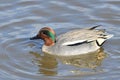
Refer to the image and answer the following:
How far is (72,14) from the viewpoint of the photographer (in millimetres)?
13391

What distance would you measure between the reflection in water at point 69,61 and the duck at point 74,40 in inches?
4.1

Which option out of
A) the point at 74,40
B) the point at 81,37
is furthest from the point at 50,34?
the point at 81,37

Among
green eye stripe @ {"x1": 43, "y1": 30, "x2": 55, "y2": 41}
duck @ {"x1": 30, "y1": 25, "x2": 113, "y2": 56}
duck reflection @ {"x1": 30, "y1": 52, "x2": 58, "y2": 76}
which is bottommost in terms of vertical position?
duck reflection @ {"x1": 30, "y1": 52, "x2": 58, "y2": 76}

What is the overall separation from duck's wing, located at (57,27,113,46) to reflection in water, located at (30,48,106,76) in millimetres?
353

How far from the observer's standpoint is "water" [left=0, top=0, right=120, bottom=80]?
10.6 metres

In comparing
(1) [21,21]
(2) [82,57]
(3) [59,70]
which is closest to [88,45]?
(2) [82,57]

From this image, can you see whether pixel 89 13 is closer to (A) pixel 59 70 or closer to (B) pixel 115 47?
(B) pixel 115 47

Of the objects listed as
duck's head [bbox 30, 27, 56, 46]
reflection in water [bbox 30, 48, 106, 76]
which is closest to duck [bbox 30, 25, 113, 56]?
duck's head [bbox 30, 27, 56, 46]

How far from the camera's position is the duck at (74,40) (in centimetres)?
1155

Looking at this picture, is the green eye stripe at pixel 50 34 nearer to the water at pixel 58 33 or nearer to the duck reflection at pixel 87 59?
the water at pixel 58 33

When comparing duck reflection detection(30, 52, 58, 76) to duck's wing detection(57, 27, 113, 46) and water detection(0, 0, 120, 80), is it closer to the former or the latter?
water detection(0, 0, 120, 80)

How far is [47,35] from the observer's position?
1191cm

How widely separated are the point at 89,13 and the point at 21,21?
193cm

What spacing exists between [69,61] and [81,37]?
0.65 m
